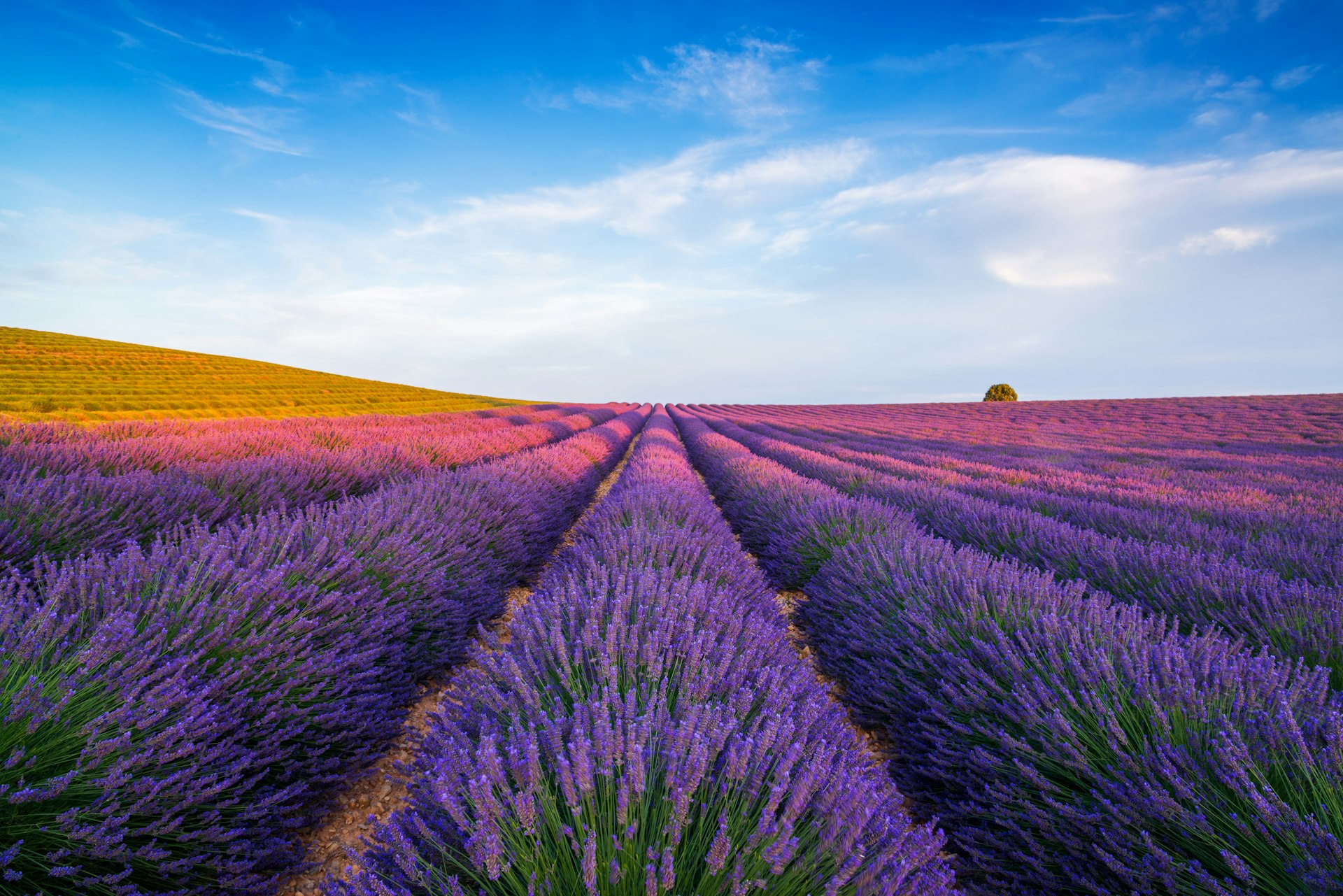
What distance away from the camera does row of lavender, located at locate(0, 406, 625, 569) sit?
289cm

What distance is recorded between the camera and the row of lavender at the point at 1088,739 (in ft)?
3.74

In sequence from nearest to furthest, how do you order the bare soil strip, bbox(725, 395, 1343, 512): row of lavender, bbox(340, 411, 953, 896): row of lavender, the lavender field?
bbox(340, 411, 953, 896): row of lavender, the lavender field, the bare soil strip, bbox(725, 395, 1343, 512): row of lavender

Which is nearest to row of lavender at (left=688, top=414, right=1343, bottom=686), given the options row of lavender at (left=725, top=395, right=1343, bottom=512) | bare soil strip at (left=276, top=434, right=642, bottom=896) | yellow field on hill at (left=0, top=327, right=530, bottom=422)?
row of lavender at (left=725, top=395, right=1343, bottom=512)

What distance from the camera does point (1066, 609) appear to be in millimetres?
2072

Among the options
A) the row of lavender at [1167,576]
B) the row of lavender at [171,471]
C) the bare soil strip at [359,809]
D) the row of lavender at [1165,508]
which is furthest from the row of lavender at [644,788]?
the row of lavender at [1165,508]

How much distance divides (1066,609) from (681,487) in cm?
289

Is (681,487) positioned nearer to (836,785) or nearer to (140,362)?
(836,785)

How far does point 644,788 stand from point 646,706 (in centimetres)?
30

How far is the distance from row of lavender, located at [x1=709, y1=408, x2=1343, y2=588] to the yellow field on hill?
638 inches

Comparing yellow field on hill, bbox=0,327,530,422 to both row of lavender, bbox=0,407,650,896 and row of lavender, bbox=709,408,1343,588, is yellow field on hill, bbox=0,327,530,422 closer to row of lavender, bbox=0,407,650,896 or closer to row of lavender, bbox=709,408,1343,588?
row of lavender, bbox=0,407,650,896

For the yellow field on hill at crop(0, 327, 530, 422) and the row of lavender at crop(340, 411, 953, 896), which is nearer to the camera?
the row of lavender at crop(340, 411, 953, 896)

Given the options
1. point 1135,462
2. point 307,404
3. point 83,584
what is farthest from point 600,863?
point 307,404

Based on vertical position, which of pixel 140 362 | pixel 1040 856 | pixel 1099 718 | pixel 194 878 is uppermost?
pixel 140 362

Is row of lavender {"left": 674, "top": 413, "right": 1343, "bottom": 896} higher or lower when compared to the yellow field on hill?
lower
